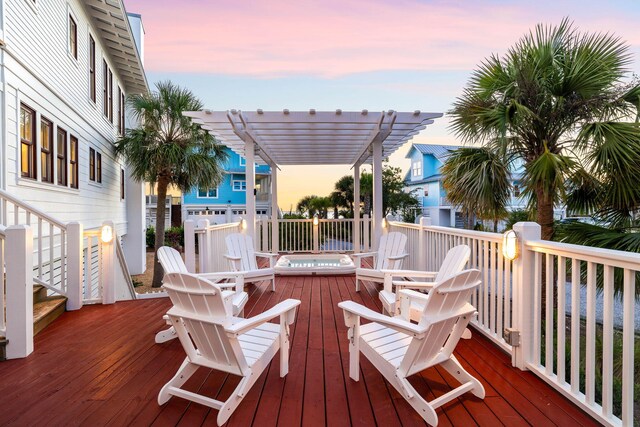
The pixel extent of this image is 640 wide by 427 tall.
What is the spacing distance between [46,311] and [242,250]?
7.79 feet

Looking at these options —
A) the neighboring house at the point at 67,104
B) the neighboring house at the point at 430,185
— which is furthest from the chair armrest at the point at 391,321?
the neighboring house at the point at 430,185

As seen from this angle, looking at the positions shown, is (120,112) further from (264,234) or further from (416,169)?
(416,169)

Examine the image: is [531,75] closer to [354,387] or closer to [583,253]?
[583,253]

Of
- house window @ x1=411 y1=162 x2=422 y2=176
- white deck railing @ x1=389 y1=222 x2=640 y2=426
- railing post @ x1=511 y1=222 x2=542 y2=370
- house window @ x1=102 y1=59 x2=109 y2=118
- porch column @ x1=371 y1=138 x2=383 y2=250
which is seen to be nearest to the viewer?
white deck railing @ x1=389 y1=222 x2=640 y2=426

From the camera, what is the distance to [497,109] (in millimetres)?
5199

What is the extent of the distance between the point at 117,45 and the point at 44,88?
185 inches

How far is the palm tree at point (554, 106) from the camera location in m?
4.68

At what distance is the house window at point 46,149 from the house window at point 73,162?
0.99 meters

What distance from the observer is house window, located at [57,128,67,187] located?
23.3ft

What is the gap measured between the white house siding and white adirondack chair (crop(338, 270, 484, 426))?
18.4ft

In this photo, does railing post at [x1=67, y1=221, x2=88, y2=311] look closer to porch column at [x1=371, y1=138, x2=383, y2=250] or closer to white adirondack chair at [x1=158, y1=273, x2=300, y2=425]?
white adirondack chair at [x1=158, y1=273, x2=300, y2=425]

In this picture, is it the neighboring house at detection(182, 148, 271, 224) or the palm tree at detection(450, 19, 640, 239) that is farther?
the neighboring house at detection(182, 148, 271, 224)

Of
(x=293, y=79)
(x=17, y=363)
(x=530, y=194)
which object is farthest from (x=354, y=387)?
(x=293, y=79)

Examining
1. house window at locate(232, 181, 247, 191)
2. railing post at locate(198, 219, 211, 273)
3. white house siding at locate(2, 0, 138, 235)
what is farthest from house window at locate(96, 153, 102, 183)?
house window at locate(232, 181, 247, 191)
